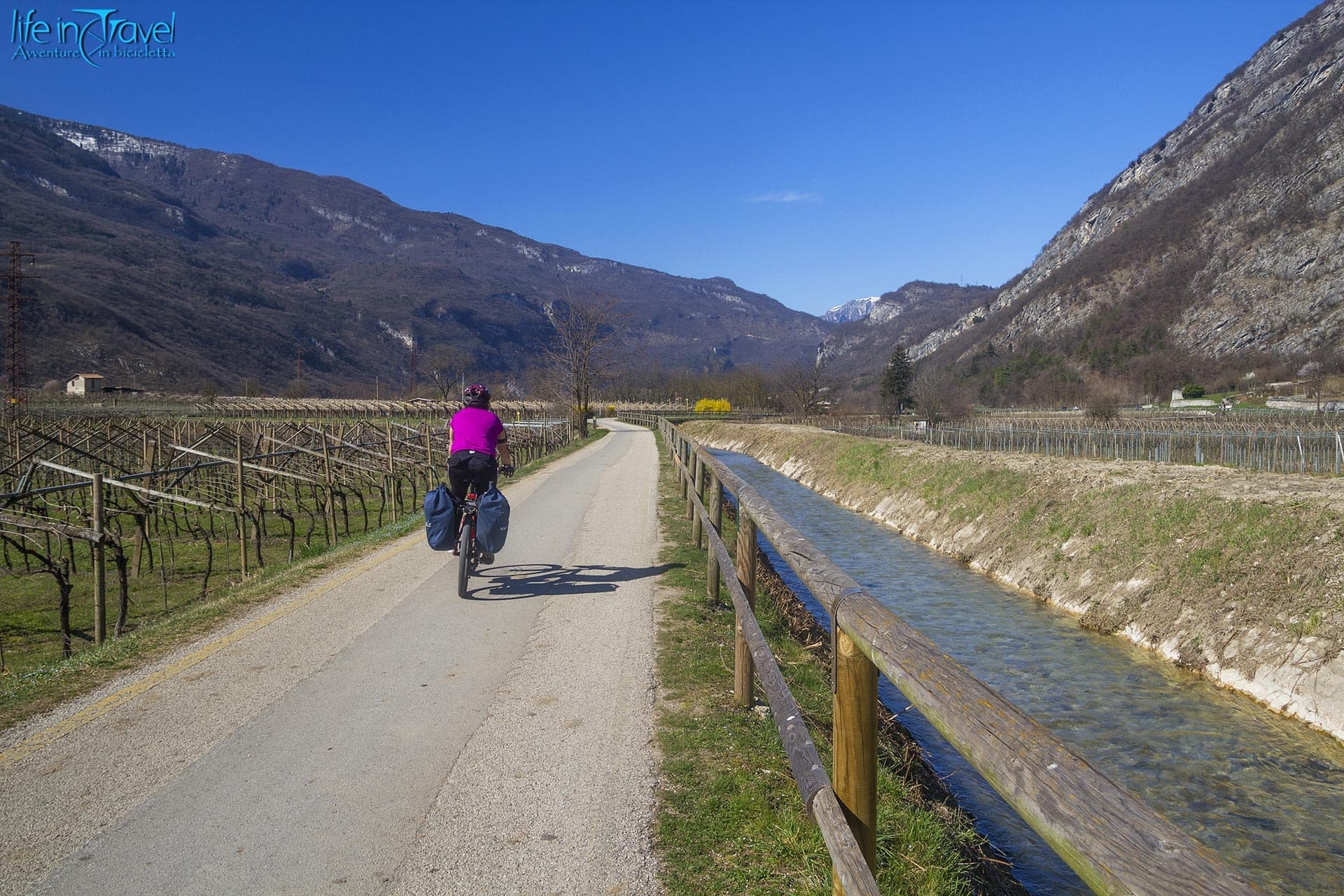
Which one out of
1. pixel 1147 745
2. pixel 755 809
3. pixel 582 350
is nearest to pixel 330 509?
pixel 755 809

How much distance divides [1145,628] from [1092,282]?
445ft

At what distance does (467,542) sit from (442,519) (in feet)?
1.12

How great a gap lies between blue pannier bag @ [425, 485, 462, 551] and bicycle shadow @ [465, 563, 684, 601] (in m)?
0.55

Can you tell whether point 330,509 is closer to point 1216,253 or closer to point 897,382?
point 897,382

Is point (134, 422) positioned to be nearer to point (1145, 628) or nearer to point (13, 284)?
point (1145, 628)

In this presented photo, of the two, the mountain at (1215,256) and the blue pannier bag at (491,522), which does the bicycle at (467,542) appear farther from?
the mountain at (1215,256)

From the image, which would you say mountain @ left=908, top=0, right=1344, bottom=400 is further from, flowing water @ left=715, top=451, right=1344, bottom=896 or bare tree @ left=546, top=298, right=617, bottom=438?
flowing water @ left=715, top=451, right=1344, bottom=896

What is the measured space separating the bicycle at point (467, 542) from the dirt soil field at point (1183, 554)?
25.2 feet

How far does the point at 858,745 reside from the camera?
100 inches

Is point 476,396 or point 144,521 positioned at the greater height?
point 476,396

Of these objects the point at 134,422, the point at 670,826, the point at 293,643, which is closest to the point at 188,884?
the point at 670,826

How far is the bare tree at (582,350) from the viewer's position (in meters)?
46.6

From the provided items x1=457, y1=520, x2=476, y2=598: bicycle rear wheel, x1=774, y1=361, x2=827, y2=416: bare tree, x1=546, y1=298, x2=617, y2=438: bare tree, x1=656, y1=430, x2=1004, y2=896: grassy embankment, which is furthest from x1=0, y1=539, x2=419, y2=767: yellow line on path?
x1=774, y1=361, x2=827, y2=416: bare tree

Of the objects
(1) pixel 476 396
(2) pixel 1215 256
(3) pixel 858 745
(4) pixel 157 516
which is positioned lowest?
(4) pixel 157 516
